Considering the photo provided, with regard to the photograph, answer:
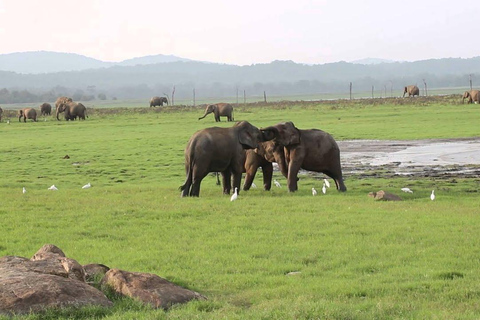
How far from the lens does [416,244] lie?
12.4 m

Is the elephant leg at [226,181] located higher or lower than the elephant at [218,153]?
lower

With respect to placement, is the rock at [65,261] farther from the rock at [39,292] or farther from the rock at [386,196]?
the rock at [386,196]

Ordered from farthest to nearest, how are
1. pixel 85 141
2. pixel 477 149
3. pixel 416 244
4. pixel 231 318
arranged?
pixel 85 141, pixel 477 149, pixel 416 244, pixel 231 318

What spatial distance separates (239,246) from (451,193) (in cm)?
851

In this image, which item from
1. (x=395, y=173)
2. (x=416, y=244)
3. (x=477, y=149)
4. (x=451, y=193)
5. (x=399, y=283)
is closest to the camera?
(x=399, y=283)

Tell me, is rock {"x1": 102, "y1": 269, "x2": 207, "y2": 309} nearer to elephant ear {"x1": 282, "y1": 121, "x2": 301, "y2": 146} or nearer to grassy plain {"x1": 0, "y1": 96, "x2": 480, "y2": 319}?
grassy plain {"x1": 0, "y1": 96, "x2": 480, "y2": 319}

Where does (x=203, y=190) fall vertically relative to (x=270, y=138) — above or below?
below

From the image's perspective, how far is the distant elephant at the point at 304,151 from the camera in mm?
20484

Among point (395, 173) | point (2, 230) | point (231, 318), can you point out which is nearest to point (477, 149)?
point (395, 173)

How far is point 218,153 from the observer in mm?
19703

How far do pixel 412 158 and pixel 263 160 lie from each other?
→ 9084 millimetres

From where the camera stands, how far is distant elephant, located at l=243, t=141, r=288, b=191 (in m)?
21.2

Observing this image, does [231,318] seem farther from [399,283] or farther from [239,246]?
[239,246]

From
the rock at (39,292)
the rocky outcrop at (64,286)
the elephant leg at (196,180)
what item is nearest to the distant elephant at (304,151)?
the elephant leg at (196,180)
